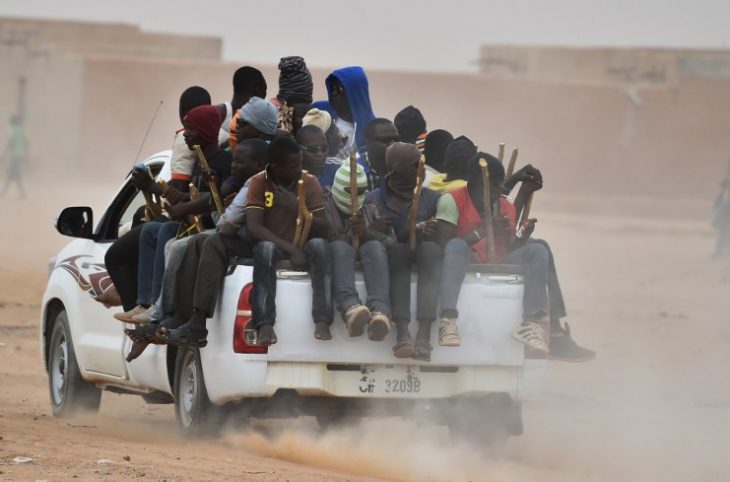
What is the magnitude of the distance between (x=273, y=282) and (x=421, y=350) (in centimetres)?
84

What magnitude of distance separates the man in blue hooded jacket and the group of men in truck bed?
8 cm

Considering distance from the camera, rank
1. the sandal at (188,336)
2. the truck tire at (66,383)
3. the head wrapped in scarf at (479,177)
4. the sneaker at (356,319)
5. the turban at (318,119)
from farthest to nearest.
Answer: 1. the truck tire at (66,383)
2. the turban at (318,119)
3. the head wrapped in scarf at (479,177)
4. the sandal at (188,336)
5. the sneaker at (356,319)

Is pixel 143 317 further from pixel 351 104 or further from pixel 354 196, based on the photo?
pixel 351 104

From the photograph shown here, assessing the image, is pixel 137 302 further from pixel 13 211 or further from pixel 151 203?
pixel 13 211

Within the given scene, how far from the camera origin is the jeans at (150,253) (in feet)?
29.3

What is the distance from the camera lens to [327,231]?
830cm

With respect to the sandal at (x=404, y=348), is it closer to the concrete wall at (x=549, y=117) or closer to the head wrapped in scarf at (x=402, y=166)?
the head wrapped in scarf at (x=402, y=166)

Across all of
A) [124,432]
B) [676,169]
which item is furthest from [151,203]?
[676,169]

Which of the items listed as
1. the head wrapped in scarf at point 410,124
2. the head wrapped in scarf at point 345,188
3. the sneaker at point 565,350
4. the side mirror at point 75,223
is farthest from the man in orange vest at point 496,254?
the side mirror at point 75,223

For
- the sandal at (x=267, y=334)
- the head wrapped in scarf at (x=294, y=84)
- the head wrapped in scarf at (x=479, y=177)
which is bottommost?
the sandal at (x=267, y=334)

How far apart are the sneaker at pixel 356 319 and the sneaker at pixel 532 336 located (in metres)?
0.89

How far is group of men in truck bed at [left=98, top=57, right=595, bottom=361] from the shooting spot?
807cm

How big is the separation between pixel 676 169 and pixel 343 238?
126ft

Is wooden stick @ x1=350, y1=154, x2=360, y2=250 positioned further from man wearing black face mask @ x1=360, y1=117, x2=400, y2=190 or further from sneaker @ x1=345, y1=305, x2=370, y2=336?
man wearing black face mask @ x1=360, y1=117, x2=400, y2=190
